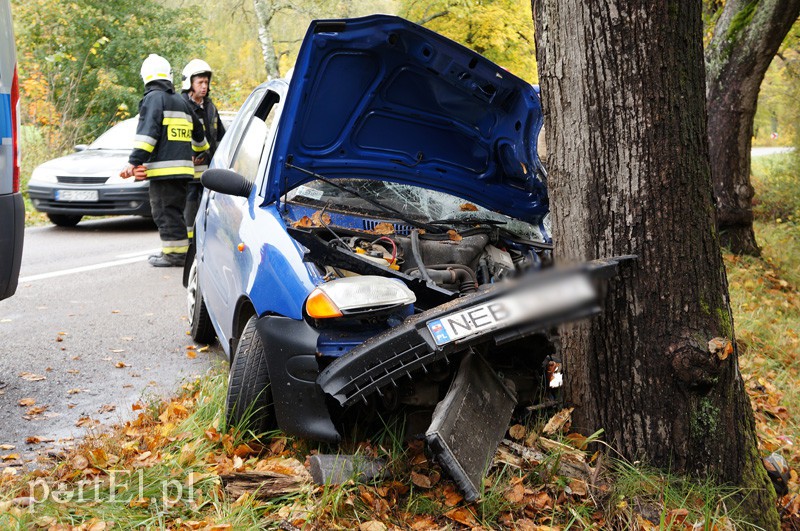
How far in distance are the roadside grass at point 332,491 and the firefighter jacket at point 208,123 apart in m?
5.13

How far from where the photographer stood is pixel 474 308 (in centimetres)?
295

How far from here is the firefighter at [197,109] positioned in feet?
27.2

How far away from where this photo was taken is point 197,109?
8.40 meters

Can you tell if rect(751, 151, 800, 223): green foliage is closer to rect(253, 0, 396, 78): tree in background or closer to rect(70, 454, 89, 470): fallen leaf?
rect(253, 0, 396, 78): tree in background

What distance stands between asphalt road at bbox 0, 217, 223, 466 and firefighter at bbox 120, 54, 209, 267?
0.65m

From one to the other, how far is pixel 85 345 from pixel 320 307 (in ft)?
10.1

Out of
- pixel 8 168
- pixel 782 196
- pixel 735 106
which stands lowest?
pixel 782 196

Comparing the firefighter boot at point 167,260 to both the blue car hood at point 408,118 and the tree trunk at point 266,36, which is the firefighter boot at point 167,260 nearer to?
the blue car hood at point 408,118

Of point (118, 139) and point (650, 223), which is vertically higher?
point (650, 223)

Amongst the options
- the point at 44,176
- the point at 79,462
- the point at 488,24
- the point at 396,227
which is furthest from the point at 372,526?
the point at 488,24

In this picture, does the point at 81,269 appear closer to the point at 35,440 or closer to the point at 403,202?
the point at 35,440

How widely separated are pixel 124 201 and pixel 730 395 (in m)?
8.74

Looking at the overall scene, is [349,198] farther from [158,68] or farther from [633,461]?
[158,68]

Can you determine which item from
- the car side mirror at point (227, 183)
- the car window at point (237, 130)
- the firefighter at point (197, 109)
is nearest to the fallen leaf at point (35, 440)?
the car side mirror at point (227, 183)
